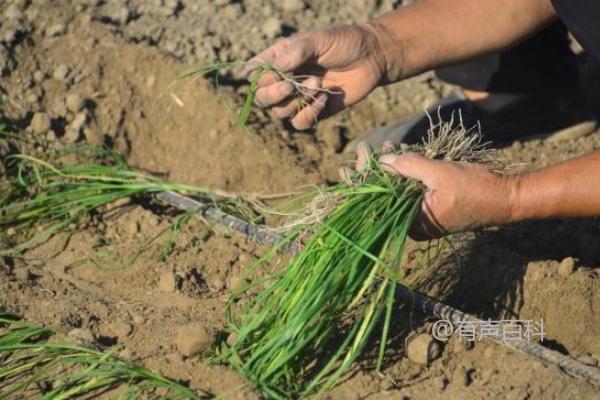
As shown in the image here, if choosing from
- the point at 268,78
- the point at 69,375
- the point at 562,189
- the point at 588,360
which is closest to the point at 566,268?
the point at 588,360

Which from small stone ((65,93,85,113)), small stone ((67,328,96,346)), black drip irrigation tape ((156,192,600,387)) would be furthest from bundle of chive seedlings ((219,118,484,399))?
small stone ((65,93,85,113))

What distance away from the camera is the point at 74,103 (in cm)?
369

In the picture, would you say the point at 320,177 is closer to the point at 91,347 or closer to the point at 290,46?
the point at 290,46

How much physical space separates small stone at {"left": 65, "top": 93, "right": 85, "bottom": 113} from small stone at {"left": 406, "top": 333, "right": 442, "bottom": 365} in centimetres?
171

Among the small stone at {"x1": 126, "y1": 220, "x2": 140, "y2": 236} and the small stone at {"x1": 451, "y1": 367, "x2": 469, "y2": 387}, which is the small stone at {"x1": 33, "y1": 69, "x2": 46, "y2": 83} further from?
the small stone at {"x1": 451, "y1": 367, "x2": 469, "y2": 387}

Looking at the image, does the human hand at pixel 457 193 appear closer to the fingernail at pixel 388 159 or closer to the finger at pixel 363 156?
the fingernail at pixel 388 159

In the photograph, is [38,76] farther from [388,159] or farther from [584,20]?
[584,20]

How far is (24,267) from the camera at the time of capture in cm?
308

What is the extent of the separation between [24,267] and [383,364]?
1198 millimetres

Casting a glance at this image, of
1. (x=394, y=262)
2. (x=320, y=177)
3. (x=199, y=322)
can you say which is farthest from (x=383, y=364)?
(x=320, y=177)

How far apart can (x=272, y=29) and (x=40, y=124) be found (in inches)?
44.1

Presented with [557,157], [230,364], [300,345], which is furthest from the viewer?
[557,157]

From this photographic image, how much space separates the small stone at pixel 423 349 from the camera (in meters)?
2.57

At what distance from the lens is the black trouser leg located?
3740 mm
